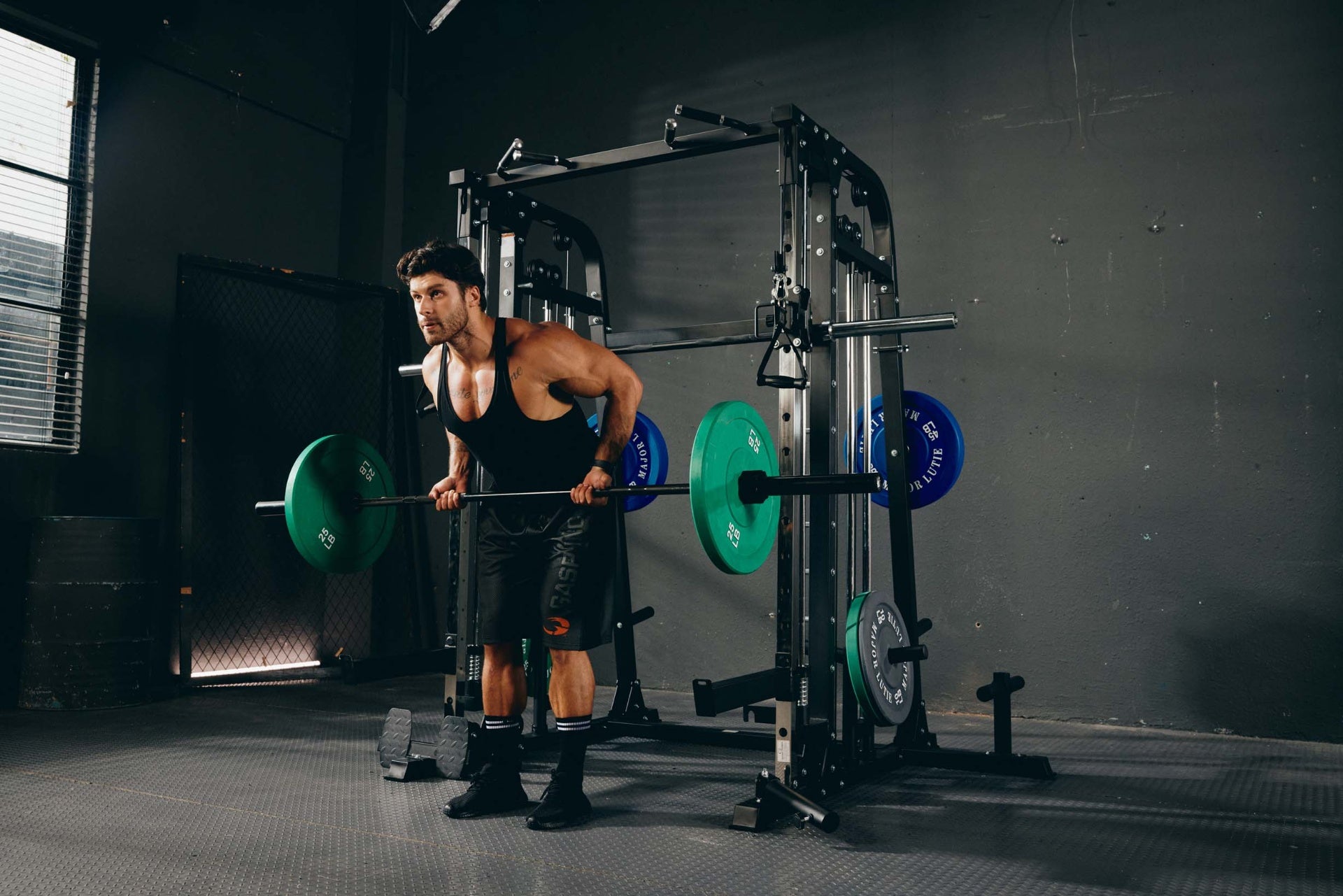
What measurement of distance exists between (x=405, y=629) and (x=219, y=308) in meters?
1.84

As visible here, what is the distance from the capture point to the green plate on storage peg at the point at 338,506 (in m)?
2.82

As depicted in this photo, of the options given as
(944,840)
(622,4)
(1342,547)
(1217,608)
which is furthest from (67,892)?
(622,4)

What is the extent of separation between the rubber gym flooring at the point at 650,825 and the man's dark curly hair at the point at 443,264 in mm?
1314

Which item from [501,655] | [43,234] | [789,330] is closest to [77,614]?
[43,234]

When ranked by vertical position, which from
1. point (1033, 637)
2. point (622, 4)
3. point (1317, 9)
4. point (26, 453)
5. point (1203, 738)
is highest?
point (622, 4)

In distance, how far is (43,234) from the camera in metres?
4.21

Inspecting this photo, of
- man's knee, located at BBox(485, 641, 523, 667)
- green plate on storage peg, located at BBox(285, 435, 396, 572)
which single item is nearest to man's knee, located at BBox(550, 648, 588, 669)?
man's knee, located at BBox(485, 641, 523, 667)

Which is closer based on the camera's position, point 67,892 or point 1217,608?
point 67,892

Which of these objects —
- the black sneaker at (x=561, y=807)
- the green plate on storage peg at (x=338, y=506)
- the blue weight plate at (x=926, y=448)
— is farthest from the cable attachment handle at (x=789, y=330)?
the green plate on storage peg at (x=338, y=506)

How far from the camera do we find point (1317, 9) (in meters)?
3.61

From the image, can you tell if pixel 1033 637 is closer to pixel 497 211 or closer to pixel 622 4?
pixel 497 211

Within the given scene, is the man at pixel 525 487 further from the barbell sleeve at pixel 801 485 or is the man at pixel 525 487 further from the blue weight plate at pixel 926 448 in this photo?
the blue weight plate at pixel 926 448

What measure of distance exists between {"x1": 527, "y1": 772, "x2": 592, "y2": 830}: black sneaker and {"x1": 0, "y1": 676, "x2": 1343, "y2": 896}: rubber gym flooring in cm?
4

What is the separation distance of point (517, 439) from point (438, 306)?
378mm
